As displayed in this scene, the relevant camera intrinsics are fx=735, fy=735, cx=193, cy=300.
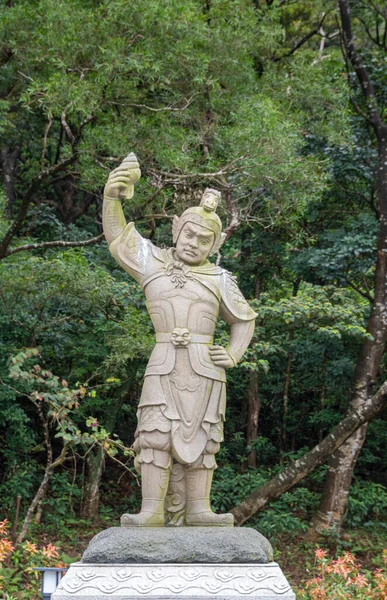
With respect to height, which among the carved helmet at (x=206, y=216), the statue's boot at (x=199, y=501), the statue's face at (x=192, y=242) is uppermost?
the carved helmet at (x=206, y=216)

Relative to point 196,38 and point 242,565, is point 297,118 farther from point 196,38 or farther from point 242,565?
point 242,565

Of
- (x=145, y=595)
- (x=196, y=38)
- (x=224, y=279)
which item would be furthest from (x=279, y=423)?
(x=145, y=595)

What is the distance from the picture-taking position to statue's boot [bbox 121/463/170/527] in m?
4.61

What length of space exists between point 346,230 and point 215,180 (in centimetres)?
265

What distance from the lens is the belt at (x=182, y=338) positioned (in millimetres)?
4781

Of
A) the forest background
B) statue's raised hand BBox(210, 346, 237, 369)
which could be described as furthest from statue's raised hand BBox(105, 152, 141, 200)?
the forest background

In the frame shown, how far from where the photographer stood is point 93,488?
973cm

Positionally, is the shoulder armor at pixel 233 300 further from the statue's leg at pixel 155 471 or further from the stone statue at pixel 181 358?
the statue's leg at pixel 155 471

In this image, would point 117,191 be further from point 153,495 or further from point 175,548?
point 175,548

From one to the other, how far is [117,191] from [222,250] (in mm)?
6218

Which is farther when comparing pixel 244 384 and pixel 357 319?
pixel 244 384

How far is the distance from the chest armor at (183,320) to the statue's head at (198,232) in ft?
0.62

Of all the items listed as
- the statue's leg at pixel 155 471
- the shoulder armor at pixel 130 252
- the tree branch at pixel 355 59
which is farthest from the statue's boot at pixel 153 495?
the tree branch at pixel 355 59

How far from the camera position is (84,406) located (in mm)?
9719
